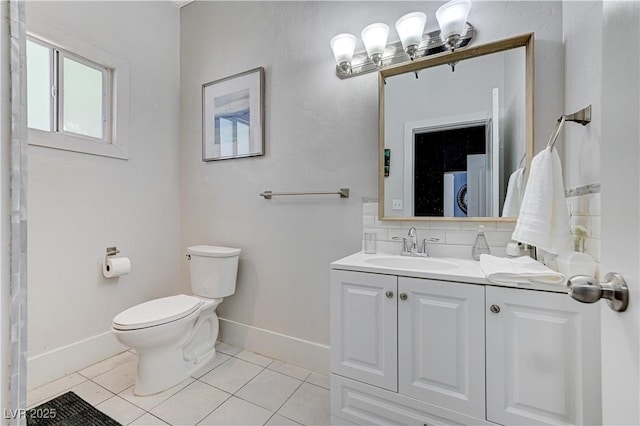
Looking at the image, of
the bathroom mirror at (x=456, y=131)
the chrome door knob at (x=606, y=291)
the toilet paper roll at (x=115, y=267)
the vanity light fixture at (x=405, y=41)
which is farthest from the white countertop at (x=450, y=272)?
the toilet paper roll at (x=115, y=267)

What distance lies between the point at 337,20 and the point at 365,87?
489mm

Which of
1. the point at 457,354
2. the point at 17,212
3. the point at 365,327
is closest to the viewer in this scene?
the point at 17,212

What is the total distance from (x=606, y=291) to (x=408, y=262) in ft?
3.26

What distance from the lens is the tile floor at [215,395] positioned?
1400 mm

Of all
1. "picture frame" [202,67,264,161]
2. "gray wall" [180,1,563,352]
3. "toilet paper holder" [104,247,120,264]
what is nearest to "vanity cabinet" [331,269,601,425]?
"gray wall" [180,1,563,352]

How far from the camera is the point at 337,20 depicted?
5.72 feet

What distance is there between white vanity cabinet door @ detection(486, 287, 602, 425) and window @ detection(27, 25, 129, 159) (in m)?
2.41

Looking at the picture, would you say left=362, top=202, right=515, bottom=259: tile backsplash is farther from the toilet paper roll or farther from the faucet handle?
the toilet paper roll

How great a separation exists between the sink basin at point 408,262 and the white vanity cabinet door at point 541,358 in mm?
375

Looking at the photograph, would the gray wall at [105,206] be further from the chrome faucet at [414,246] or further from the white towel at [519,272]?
the white towel at [519,272]

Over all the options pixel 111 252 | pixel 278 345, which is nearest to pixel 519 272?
pixel 278 345

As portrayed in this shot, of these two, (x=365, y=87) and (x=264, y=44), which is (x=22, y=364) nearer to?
(x=365, y=87)

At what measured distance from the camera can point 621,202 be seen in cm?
44

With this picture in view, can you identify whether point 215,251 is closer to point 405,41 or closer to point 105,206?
point 105,206
